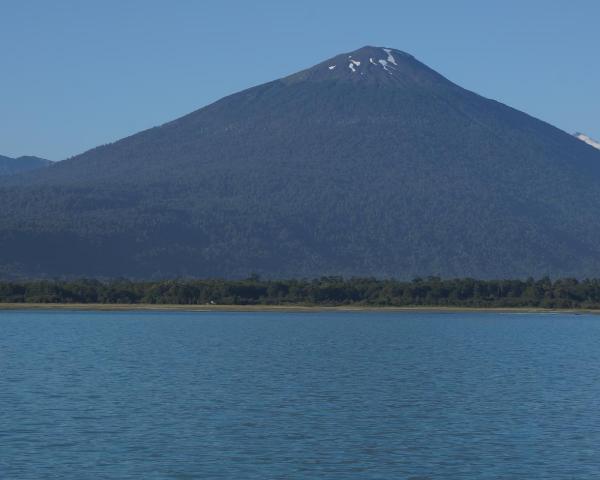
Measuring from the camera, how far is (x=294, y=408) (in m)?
46.6

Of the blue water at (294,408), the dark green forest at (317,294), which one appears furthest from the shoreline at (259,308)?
the blue water at (294,408)

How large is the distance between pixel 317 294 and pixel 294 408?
10064cm

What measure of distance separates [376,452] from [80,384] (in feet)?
58.7

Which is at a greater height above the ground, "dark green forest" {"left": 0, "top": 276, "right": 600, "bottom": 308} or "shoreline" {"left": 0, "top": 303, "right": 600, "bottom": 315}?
"dark green forest" {"left": 0, "top": 276, "right": 600, "bottom": 308}

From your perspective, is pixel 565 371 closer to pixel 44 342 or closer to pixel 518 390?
pixel 518 390

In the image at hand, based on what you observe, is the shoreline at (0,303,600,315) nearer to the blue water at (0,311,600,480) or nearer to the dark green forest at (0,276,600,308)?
the dark green forest at (0,276,600,308)

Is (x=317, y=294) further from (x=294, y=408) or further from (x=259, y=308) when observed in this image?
(x=294, y=408)

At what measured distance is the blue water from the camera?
3638 cm

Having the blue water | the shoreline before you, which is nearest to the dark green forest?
the shoreline

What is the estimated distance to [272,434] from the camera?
4097 cm

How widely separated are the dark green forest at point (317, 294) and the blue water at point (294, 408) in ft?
194

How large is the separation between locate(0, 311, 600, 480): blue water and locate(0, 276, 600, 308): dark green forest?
59.0 meters

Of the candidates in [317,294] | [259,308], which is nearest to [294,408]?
[259,308]

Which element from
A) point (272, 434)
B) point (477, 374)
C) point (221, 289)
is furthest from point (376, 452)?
point (221, 289)
